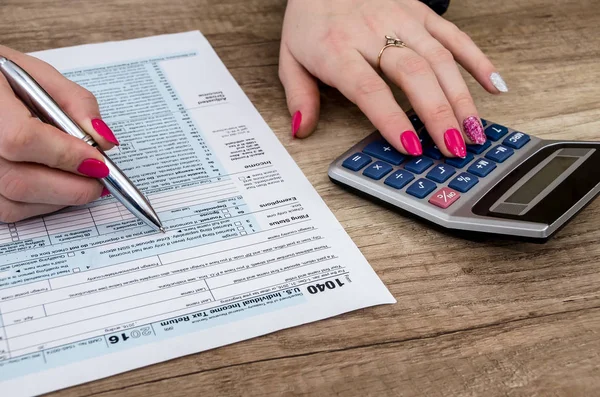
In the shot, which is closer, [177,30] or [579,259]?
[579,259]

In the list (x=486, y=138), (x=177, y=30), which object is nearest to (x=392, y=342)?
(x=486, y=138)

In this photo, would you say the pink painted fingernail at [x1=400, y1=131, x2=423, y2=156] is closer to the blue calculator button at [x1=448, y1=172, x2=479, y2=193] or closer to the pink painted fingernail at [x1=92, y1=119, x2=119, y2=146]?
the blue calculator button at [x1=448, y1=172, x2=479, y2=193]

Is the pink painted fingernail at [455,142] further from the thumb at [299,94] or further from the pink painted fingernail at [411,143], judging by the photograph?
the thumb at [299,94]

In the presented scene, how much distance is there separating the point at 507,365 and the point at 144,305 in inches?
9.5

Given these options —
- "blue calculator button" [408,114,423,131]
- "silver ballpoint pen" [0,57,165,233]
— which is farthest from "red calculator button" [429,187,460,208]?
"silver ballpoint pen" [0,57,165,233]

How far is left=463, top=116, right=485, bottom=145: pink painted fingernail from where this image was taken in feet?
→ 2.01

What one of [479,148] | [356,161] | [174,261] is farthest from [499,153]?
[174,261]

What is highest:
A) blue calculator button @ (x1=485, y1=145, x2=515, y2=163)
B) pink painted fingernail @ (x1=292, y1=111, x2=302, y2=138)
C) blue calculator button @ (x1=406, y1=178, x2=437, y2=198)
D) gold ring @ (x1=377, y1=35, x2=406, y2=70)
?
gold ring @ (x1=377, y1=35, x2=406, y2=70)

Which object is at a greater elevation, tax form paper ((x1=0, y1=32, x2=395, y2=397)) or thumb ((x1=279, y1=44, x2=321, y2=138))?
thumb ((x1=279, y1=44, x2=321, y2=138))

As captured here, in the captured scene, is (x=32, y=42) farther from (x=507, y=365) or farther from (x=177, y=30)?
(x=507, y=365)

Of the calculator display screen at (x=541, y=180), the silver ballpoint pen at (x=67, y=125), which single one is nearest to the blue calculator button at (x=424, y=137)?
the calculator display screen at (x=541, y=180)

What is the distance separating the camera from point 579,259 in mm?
533

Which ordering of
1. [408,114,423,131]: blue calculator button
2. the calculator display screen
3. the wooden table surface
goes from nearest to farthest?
the wooden table surface → the calculator display screen → [408,114,423,131]: blue calculator button

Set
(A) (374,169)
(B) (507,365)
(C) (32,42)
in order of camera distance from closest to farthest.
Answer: (B) (507,365) → (A) (374,169) → (C) (32,42)
